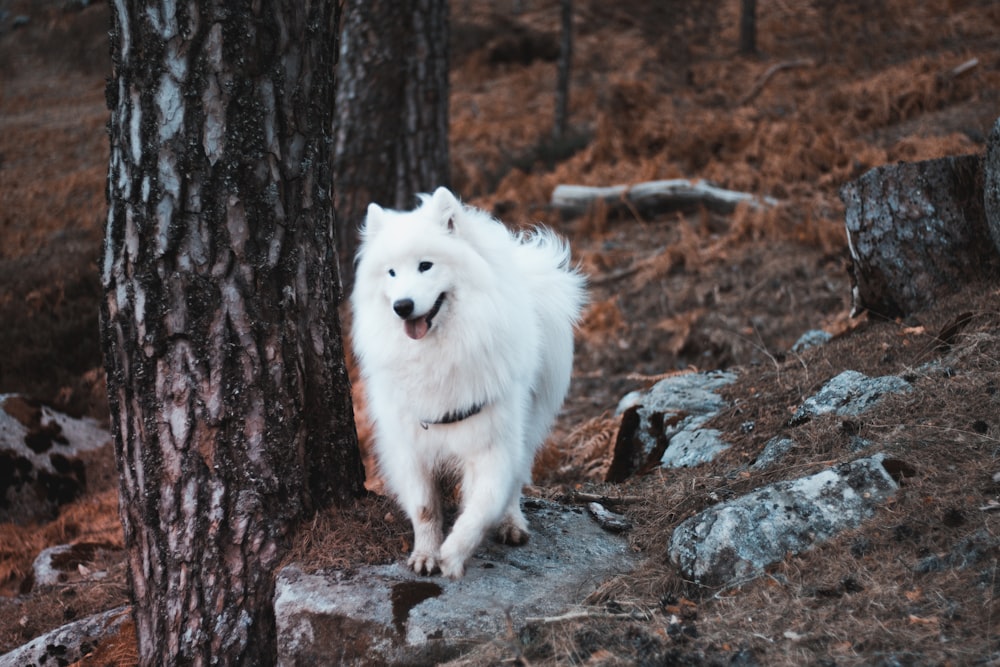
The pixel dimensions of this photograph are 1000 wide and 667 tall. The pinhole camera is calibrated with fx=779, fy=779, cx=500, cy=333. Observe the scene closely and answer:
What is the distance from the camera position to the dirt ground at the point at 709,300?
2639 mm

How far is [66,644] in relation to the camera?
370cm

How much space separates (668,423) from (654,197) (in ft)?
19.2

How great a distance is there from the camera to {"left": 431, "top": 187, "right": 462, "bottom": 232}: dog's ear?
3.51 m

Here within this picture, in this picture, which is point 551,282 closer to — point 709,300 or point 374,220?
point 374,220

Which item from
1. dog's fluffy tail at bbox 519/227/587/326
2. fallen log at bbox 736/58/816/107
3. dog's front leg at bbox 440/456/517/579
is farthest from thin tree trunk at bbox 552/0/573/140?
dog's front leg at bbox 440/456/517/579

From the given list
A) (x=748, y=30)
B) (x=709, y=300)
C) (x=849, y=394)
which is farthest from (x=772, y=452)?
(x=748, y=30)

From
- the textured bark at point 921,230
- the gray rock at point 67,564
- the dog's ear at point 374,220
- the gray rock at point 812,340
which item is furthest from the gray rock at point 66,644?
the textured bark at point 921,230

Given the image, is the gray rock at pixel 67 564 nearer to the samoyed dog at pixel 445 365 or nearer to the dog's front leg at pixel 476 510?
the samoyed dog at pixel 445 365

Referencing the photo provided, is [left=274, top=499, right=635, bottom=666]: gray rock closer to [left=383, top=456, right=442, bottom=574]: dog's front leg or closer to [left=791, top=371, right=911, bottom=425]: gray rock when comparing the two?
[left=383, top=456, right=442, bottom=574]: dog's front leg

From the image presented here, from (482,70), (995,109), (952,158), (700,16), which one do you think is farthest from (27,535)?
(482,70)

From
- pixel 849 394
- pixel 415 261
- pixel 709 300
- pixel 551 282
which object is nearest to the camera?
pixel 415 261

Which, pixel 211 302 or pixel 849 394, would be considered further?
pixel 849 394

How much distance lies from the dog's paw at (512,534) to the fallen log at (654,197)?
6944 millimetres

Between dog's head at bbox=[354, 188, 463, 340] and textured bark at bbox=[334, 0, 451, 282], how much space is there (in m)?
3.81
